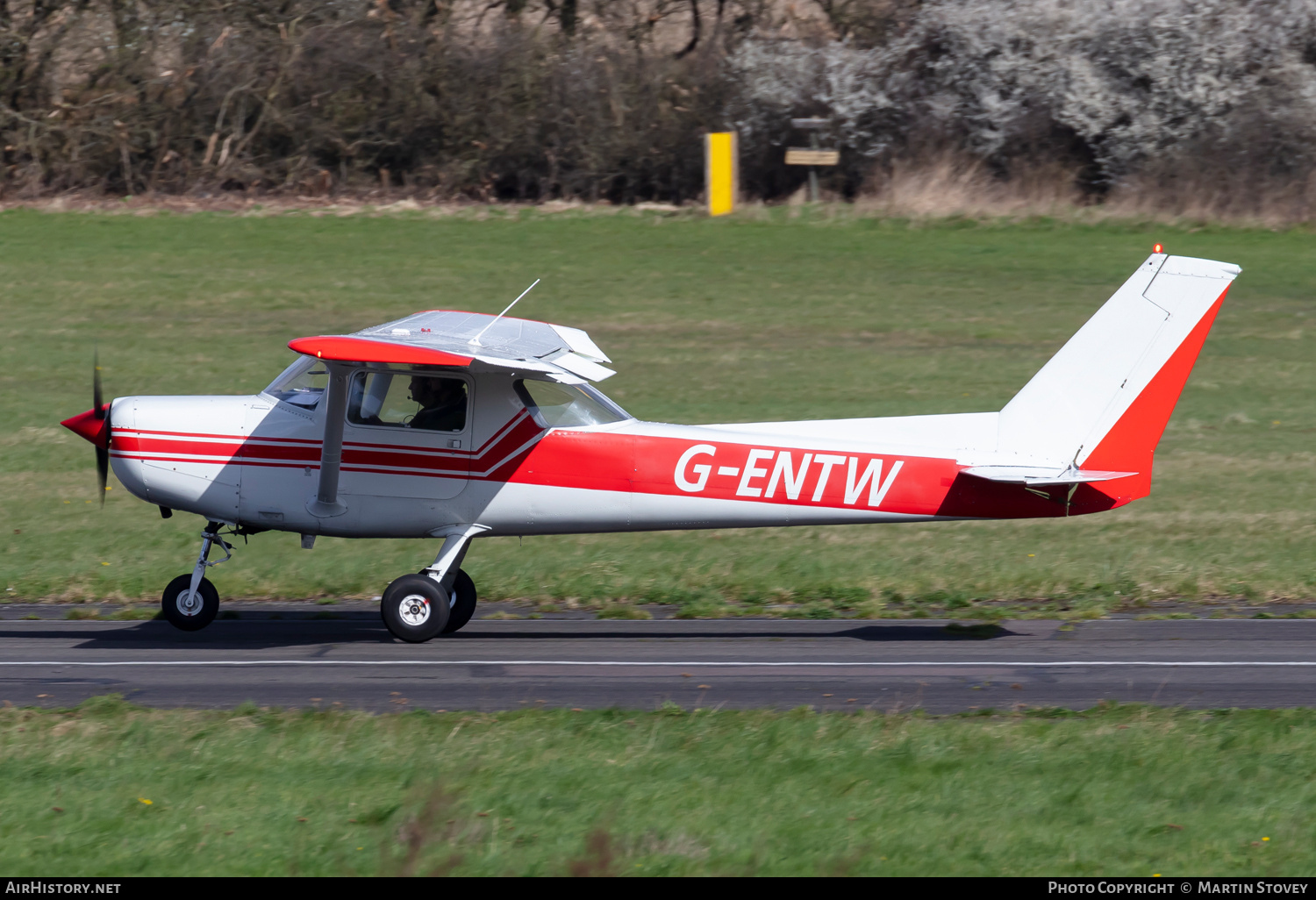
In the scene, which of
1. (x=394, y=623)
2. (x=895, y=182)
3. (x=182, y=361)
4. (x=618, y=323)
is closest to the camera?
(x=394, y=623)

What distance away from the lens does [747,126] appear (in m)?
36.0

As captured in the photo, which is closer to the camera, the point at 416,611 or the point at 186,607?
the point at 416,611

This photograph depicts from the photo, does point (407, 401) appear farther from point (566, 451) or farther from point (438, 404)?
point (566, 451)

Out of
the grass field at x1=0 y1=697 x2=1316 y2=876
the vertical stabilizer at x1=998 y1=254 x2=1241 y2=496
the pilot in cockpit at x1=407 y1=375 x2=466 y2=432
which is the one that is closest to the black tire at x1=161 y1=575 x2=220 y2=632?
the pilot in cockpit at x1=407 y1=375 x2=466 y2=432

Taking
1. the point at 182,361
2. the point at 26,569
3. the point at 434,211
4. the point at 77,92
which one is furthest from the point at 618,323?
the point at 77,92

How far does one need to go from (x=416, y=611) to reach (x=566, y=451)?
1678mm

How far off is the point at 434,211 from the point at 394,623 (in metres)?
24.9

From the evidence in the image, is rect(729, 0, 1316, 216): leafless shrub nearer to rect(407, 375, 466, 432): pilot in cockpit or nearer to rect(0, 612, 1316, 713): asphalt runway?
rect(0, 612, 1316, 713): asphalt runway

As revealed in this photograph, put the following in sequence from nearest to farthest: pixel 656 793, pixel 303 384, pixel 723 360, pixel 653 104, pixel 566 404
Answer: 1. pixel 656 793
2. pixel 566 404
3. pixel 303 384
4. pixel 723 360
5. pixel 653 104

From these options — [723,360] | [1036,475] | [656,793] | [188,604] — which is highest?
[1036,475]

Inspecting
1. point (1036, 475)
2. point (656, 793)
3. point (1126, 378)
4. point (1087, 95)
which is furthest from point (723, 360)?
point (656, 793)

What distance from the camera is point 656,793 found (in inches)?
276

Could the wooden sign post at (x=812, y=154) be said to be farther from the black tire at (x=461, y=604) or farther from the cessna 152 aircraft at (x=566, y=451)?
the black tire at (x=461, y=604)

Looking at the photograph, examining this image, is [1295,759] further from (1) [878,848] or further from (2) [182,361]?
(2) [182,361]
